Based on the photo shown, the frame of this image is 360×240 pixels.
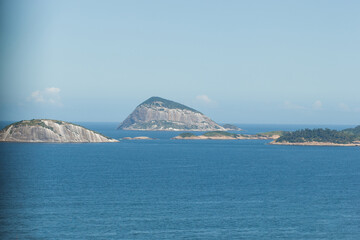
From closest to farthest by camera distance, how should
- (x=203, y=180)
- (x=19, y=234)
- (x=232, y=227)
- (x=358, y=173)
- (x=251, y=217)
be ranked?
(x=19, y=234), (x=232, y=227), (x=251, y=217), (x=203, y=180), (x=358, y=173)

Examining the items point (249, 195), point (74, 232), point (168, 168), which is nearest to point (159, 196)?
point (249, 195)

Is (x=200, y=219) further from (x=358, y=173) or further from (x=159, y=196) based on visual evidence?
(x=358, y=173)

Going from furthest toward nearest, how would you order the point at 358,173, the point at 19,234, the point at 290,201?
1. the point at 358,173
2. the point at 290,201
3. the point at 19,234

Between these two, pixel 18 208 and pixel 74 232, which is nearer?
pixel 74 232

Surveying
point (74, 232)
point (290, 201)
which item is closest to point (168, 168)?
point (290, 201)

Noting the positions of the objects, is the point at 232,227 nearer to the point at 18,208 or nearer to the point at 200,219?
the point at 200,219

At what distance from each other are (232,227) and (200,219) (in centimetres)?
663

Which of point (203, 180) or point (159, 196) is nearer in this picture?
point (159, 196)

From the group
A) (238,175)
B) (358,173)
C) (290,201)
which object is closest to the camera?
(290,201)

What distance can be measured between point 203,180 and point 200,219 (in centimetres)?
5007

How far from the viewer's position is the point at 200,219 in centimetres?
8438

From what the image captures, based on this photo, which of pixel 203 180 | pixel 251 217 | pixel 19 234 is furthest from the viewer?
pixel 203 180

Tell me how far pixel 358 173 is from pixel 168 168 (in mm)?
56882

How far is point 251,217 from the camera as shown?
86562 millimetres
